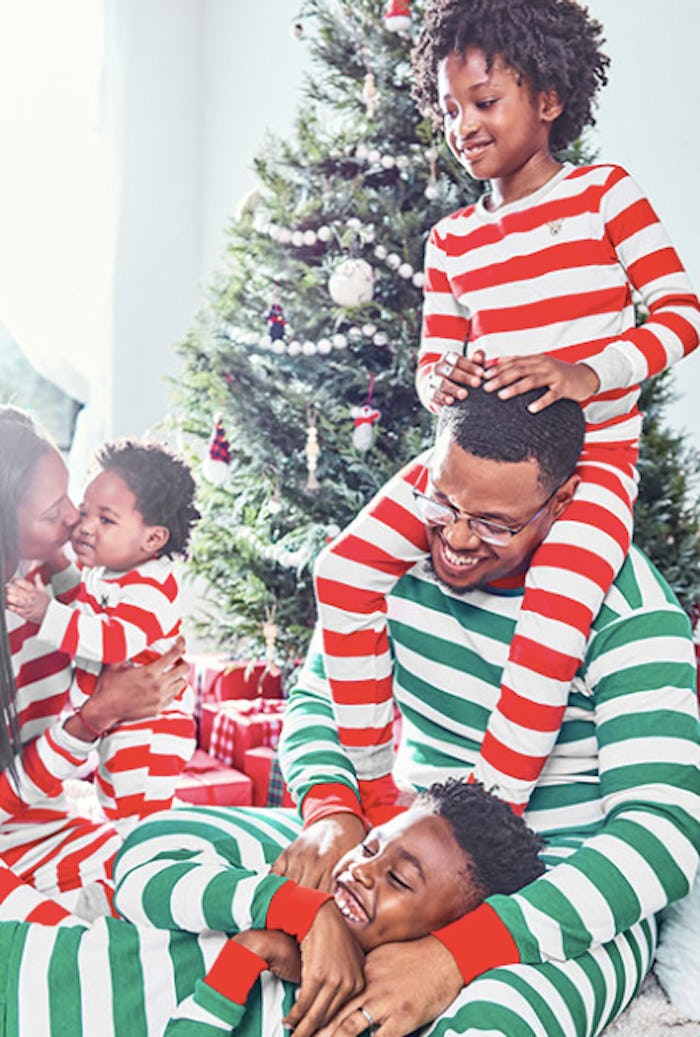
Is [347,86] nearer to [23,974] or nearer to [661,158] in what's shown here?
[661,158]

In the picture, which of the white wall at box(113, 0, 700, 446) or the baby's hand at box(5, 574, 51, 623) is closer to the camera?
the baby's hand at box(5, 574, 51, 623)

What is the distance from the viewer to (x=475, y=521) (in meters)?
1.14

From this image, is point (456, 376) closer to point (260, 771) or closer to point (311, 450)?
point (311, 450)

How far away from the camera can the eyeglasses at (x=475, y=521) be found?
1.14 m

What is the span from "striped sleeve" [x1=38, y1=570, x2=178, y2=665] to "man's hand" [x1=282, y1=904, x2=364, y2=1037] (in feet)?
1.79

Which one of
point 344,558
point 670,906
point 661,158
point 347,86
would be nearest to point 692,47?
point 661,158

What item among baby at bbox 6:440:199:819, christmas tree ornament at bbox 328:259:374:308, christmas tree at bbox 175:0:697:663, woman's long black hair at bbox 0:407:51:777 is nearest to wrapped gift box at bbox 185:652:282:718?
christmas tree at bbox 175:0:697:663

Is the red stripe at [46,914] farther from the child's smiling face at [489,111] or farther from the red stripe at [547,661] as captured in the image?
the child's smiling face at [489,111]

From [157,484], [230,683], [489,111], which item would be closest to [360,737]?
[157,484]

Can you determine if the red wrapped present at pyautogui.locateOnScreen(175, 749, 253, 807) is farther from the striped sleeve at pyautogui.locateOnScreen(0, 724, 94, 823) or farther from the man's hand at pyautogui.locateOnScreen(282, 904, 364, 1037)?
the man's hand at pyautogui.locateOnScreen(282, 904, 364, 1037)

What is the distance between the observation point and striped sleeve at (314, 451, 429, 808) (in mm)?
1294

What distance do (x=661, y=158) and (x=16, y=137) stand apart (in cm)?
203

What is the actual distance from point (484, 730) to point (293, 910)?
1.24 feet

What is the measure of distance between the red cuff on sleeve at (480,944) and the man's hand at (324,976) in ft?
0.29
